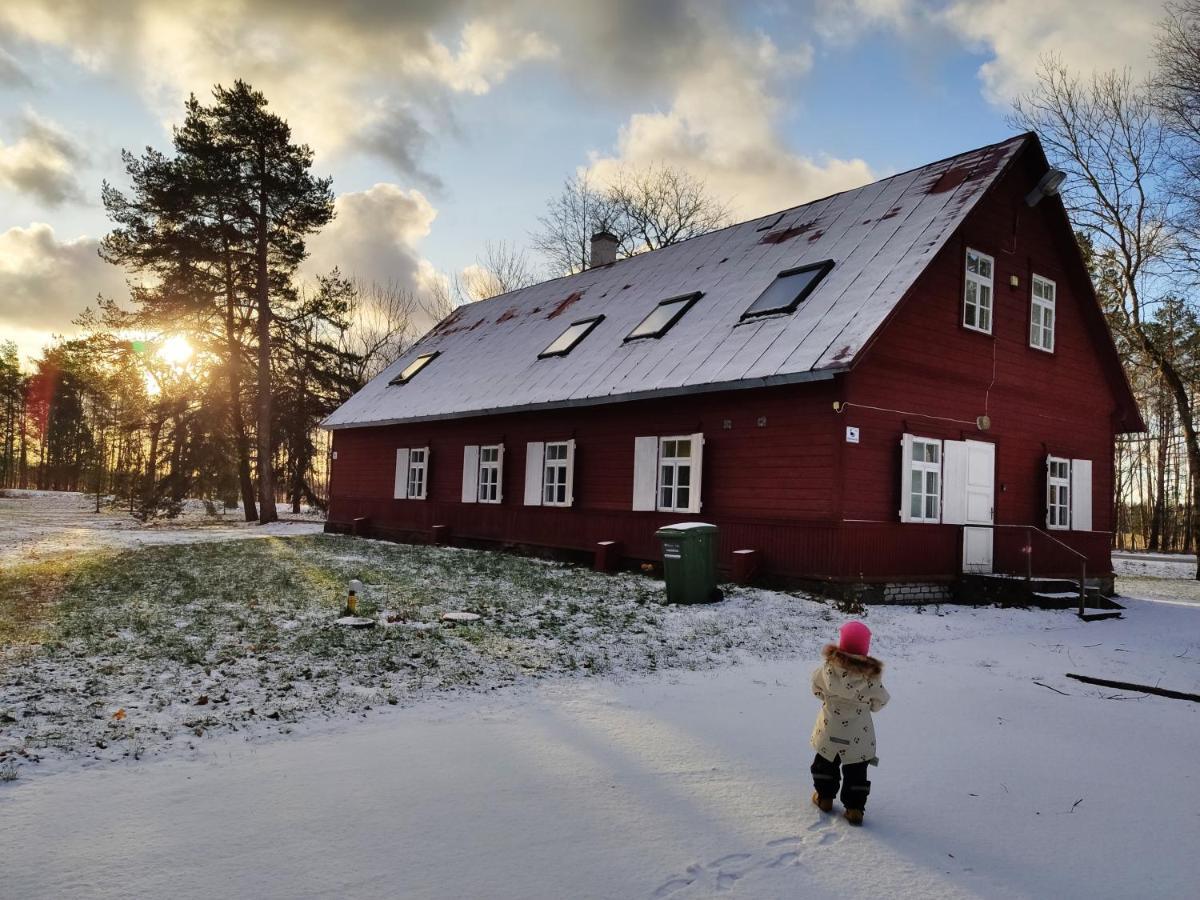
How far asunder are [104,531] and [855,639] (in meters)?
26.1

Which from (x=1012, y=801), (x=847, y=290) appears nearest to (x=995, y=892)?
(x=1012, y=801)

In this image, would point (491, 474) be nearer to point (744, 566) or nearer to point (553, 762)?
point (744, 566)

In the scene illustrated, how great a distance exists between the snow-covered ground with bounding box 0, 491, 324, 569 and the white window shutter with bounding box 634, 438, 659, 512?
444 inches

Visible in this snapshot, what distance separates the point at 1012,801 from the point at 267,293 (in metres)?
28.6

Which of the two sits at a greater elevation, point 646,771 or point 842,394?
point 842,394

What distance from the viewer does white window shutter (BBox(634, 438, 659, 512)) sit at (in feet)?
51.2

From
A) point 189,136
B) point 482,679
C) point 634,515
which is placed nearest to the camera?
point 482,679

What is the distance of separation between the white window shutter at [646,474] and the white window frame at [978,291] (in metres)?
5.95

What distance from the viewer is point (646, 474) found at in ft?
51.7

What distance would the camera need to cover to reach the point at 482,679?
23.4 ft

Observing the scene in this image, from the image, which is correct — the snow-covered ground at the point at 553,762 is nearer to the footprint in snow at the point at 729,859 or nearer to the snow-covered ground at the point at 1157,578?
the footprint in snow at the point at 729,859

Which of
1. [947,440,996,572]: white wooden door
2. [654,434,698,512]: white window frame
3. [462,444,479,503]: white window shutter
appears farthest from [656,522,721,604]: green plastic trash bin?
[462,444,479,503]: white window shutter

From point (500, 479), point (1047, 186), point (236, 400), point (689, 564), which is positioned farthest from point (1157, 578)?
point (236, 400)

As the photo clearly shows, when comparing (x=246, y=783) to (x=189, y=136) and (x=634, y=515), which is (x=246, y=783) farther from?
(x=189, y=136)
